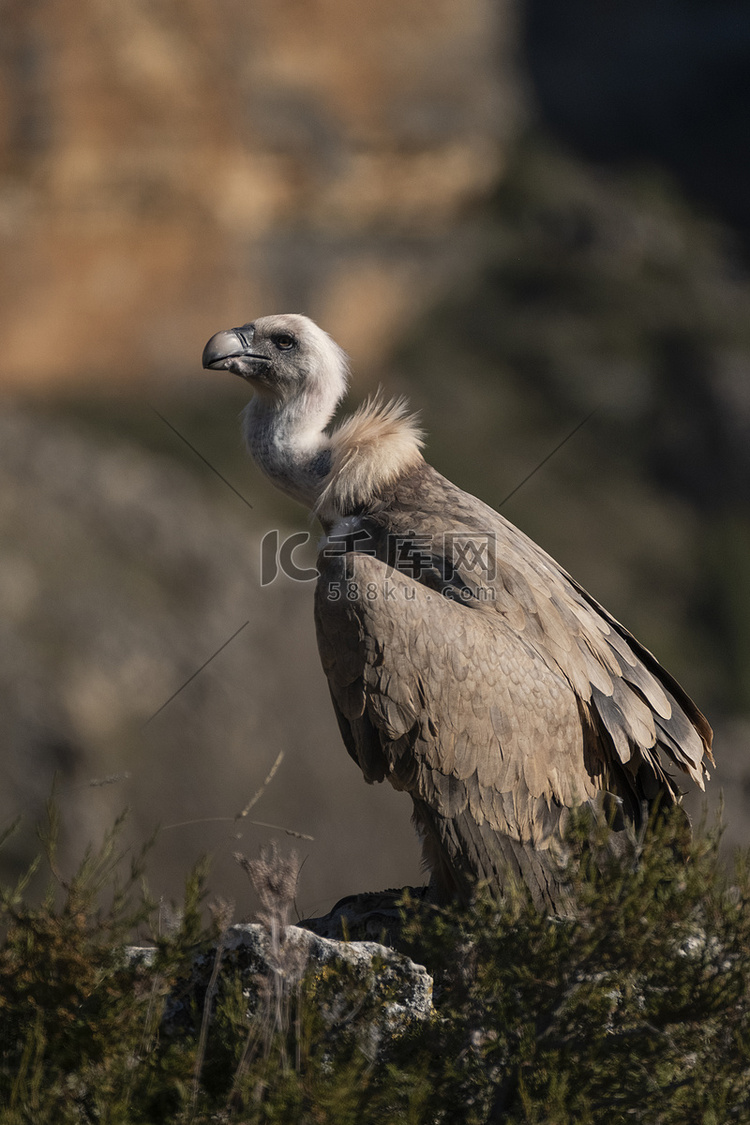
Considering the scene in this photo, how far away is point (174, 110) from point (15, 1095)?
85.7 feet

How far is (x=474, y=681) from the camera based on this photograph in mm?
4277

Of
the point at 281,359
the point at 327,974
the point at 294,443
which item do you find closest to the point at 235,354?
the point at 281,359

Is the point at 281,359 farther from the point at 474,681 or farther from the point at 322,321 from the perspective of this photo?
the point at 322,321

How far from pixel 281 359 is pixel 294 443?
451mm

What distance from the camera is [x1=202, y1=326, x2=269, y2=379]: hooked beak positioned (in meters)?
5.42

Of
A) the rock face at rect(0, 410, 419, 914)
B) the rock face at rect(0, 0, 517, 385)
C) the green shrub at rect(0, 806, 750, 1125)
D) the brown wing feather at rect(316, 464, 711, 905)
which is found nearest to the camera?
the green shrub at rect(0, 806, 750, 1125)

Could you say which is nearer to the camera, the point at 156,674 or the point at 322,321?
the point at 156,674

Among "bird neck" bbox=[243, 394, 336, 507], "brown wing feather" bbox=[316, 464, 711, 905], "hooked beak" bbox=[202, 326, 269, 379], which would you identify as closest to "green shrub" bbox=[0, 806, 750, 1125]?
"brown wing feather" bbox=[316, 464, 711, 905]

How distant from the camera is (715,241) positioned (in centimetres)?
3038

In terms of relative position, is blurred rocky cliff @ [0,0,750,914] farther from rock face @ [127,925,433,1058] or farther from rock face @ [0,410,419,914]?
rock face @ [127,925,433,1058]

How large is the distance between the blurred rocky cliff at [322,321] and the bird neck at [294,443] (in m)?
14.9

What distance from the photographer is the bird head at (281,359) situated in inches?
217

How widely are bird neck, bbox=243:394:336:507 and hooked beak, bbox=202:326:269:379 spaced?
8.1 inches

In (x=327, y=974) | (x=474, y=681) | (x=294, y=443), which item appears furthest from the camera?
(x=294, y=443)
